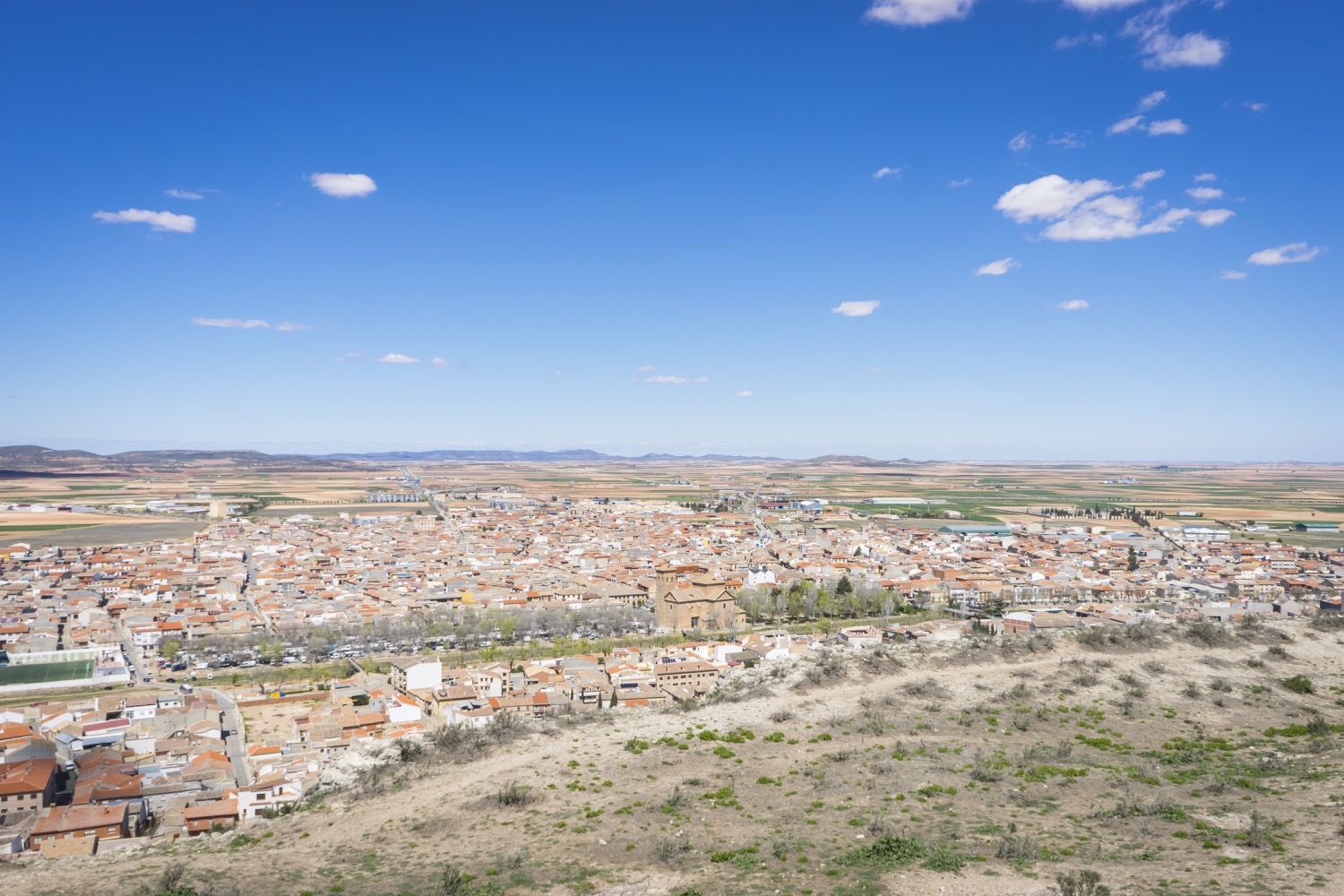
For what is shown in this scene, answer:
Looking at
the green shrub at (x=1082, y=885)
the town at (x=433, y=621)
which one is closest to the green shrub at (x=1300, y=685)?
the town at (x=433, y=621)

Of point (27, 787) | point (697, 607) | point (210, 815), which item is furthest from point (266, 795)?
point (697, 607)

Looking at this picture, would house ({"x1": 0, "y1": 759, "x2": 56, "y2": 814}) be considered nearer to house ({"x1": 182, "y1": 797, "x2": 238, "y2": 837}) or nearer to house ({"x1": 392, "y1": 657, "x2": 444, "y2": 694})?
house ({"x1": 182, "y1": 797, "x2": 238, "y2": 837})

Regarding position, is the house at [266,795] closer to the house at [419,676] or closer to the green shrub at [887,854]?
the house at [419,676]

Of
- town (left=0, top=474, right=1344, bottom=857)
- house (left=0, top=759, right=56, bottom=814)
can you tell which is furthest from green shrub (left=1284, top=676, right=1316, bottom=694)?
house (left=0, top=759, right=56, bottom=814)

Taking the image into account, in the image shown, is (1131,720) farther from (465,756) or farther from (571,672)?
(571,672)

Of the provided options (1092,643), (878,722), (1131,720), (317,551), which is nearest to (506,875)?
(878,722)
